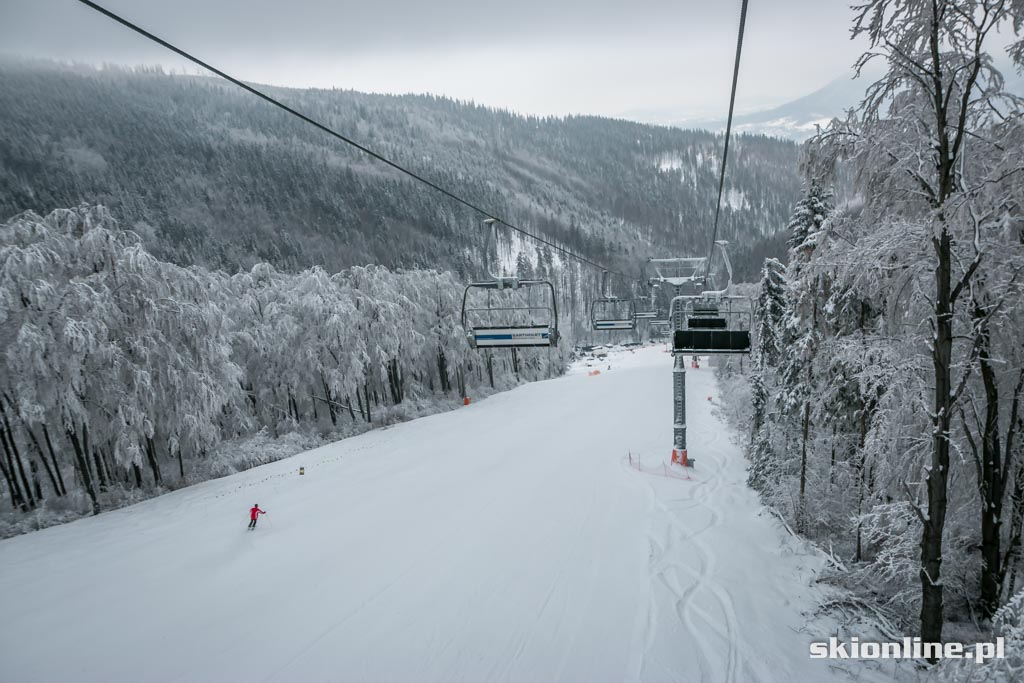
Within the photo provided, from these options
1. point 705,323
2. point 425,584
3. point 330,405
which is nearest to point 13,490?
point 330,405

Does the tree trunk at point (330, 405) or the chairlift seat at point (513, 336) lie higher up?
the chairlift seat at point (513, 336)

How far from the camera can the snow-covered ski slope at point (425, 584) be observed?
747cm

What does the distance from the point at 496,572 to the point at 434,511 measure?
15.0 ft

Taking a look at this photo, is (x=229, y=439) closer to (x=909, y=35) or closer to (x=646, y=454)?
(x=646, y=454)

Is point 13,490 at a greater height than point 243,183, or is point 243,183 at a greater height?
point 243,183

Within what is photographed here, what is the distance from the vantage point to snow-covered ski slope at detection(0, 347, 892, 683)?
747 centimetres

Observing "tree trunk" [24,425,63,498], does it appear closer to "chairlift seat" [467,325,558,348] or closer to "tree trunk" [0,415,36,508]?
"tree trunk" [0,415,36,508]

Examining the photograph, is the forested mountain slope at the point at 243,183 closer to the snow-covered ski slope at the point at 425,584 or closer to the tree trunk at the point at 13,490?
the tree trunk at the point at 13,490

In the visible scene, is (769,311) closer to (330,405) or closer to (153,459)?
(153,459)

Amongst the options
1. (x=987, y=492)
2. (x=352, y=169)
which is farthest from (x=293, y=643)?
(x=352, y=169)

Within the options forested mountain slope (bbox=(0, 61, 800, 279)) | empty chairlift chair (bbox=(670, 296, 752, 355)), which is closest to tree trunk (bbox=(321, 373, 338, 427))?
empty chairlift chair (bbox=(670, 296, 752, 355))

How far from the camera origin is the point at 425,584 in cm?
973

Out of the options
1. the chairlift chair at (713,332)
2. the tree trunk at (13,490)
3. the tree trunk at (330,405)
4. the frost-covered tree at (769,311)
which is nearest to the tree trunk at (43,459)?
the tree trunk at (13,490)

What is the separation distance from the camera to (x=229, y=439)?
2555 cm
